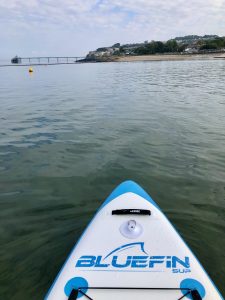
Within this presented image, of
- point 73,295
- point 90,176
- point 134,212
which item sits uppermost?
point 134,212

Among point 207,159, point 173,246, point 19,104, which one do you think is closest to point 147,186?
point 207,159

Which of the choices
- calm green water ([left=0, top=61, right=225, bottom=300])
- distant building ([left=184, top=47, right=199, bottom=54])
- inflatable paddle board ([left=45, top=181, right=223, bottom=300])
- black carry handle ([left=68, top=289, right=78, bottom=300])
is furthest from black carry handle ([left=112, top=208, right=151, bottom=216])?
distant building ([left=184, top=47, right=199, bottom=54])

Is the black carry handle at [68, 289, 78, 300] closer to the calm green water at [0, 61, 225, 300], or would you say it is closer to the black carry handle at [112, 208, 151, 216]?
the calm green water at [0, 61, 225, 300]

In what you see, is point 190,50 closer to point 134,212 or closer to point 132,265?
point 134,212

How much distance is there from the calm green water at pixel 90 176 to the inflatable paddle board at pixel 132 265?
918mm

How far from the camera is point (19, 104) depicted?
74.1 feet

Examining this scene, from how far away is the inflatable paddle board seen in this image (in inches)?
160

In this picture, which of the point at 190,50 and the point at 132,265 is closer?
the point at 132,265

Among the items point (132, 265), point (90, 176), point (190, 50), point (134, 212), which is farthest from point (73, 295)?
point (190, 50)

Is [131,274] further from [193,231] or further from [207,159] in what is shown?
[207,159]

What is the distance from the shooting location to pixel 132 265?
445 cm

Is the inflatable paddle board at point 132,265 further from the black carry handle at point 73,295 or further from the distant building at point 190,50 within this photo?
the distant building at point 190,50

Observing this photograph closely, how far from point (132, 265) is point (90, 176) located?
15.7ft

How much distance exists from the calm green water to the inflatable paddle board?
92 centimetres
